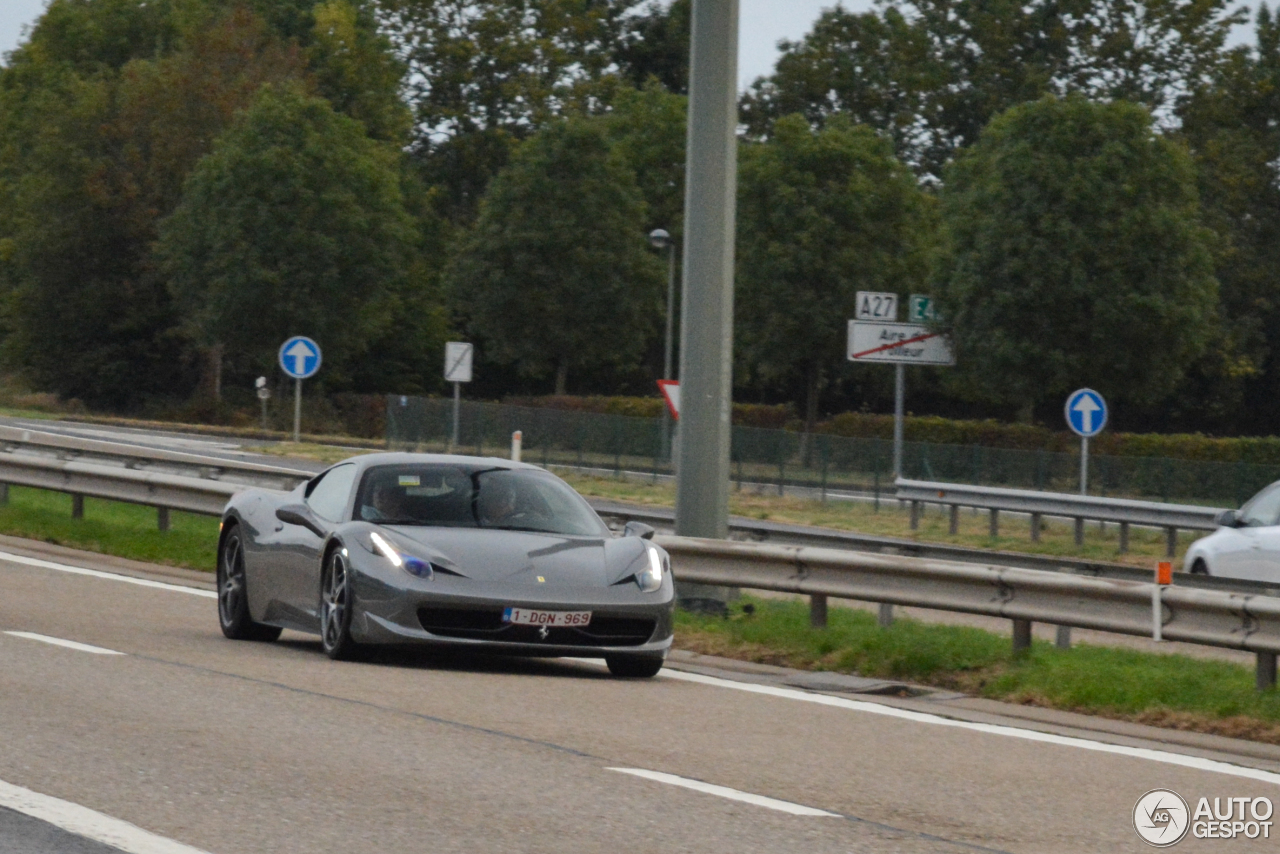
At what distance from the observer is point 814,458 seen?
3938 centimetres

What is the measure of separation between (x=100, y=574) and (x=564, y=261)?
52.5m

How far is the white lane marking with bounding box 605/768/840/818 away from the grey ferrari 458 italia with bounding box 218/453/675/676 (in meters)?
3.23

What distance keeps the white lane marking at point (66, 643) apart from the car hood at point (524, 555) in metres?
1.65

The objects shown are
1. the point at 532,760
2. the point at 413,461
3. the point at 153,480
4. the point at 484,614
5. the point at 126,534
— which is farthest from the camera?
the point at 126,534

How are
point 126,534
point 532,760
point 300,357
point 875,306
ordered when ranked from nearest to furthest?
1. point 532,760
2. point 126,534
3. point 875,306
4. point 300,357

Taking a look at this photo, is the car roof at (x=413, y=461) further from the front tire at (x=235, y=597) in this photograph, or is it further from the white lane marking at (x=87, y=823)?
the white lane marking at (x=87, y=823)

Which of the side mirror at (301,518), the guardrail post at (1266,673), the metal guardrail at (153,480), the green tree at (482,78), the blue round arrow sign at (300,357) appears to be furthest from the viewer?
the green tree at (482,78)

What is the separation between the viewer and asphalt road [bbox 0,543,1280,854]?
6465 millimetres

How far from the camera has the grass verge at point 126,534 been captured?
1892cm

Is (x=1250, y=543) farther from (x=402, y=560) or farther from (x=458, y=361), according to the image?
(x=458, y=361)

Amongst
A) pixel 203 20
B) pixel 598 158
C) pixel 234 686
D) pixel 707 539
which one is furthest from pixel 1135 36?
pixel 234 686

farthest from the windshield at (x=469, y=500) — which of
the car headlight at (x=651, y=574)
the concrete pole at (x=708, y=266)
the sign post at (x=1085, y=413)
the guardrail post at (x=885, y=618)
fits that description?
the sign post at (x=1085, y=413)

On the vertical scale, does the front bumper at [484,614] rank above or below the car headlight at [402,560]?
below

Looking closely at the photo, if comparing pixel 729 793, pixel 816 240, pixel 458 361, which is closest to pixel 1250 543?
pixel 729 793
